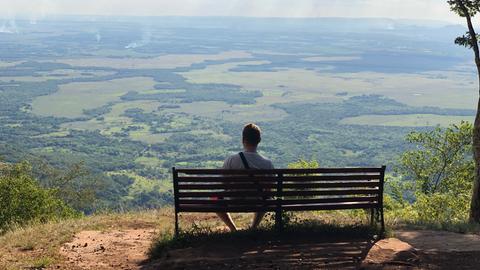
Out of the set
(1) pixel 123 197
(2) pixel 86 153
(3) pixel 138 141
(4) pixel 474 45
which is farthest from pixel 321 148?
(4) pixel 474 45

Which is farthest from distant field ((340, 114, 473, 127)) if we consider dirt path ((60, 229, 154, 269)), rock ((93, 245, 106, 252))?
rock ((93, 245, 106, 252))

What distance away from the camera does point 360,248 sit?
7.51 m

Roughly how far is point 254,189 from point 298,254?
1.21m

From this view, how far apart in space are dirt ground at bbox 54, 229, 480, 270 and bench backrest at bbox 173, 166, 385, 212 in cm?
53

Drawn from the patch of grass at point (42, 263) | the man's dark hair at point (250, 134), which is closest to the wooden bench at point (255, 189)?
the man's dark hair at point (250, 134)

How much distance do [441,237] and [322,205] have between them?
92.8 inches

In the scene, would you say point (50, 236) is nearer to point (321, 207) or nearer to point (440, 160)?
point (321, 207)

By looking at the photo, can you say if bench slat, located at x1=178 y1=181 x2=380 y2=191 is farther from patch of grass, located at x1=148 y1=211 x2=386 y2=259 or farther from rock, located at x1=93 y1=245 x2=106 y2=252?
rock, located at x1=93 y1=245 x2=106 y2=252

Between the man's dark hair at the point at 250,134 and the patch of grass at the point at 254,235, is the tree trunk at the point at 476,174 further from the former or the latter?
the man's dark hair at the point at 250,134

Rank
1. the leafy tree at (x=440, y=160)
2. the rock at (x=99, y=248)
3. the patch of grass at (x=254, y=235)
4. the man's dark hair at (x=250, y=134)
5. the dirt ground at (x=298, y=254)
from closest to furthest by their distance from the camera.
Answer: the dirt ground at (x=298, y=254)
the patch of grass at (x=254, y=235)
the man's dark hair at (x=250, y=134)
the rock at (x=99, y=248)
the leafy tree at (x=440, y=160)

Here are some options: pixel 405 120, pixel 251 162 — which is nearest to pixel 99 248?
pixel 251 162

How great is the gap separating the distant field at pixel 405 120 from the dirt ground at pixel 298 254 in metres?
161

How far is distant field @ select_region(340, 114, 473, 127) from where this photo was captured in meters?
166

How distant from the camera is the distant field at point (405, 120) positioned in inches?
6551
